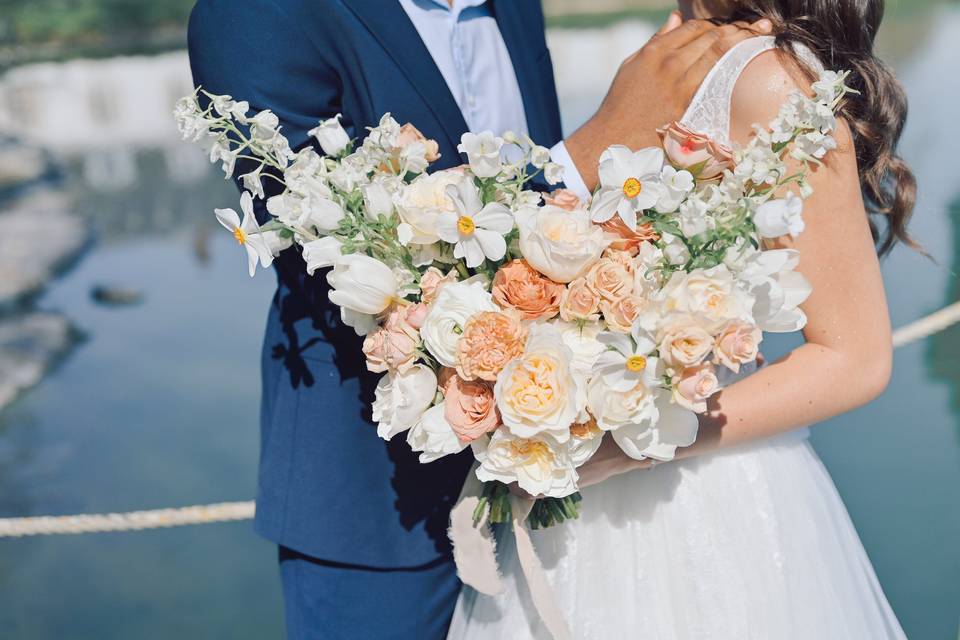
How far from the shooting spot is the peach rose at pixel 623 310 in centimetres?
98

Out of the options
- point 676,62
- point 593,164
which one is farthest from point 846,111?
point 593,164

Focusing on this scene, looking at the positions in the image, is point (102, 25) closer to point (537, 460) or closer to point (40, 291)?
point (40, 291)

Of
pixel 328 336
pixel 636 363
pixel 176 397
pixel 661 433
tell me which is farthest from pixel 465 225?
pixel 176 397

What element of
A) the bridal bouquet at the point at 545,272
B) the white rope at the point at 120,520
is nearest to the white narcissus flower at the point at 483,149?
the bridal bouquet at the point at 545,272

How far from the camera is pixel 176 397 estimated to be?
15.1 feet

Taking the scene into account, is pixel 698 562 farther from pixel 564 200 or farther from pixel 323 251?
pixel 323 251

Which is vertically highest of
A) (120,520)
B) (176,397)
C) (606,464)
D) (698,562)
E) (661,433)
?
(661,433)

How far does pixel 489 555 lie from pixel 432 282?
387 mm

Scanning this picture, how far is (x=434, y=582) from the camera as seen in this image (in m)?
1.45

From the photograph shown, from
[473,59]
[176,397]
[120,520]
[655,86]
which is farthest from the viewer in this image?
[176,397]

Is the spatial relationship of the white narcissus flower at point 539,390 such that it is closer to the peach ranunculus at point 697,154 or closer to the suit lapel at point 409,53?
the peach ranunculus at point 697,154

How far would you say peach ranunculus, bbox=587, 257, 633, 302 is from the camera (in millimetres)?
986

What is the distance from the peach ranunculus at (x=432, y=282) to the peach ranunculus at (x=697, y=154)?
0.95ft

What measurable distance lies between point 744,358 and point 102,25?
49.2ft
